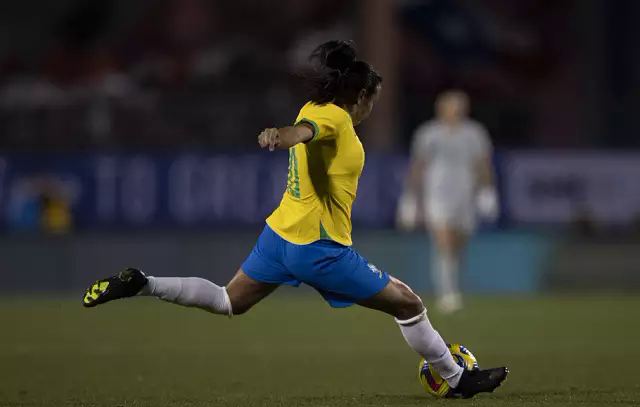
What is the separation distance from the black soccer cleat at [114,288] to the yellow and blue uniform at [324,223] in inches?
29.9

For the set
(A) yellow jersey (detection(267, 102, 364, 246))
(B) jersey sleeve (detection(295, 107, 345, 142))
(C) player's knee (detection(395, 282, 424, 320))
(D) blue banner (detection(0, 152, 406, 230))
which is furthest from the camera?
(D) blue banner (detection(0, 152, 406, 230))

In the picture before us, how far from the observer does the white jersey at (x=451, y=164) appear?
16.7 metres

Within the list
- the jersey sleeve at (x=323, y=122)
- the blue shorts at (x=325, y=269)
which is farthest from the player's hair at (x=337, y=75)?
the blue shorts at (x=325, y=269)

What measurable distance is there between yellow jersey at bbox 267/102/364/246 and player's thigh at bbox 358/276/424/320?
Result: 341 millimetres

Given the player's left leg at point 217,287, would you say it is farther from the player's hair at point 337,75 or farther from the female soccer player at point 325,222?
the player's hair at point 337,75

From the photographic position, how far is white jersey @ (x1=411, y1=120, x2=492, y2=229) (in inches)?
659

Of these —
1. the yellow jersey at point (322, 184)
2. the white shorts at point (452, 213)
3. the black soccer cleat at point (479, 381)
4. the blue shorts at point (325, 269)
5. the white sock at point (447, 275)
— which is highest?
the yellow jersey at point (322, 184)

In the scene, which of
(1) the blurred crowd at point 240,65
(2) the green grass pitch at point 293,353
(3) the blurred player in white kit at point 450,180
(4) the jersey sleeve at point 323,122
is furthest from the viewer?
(1) the blurred crowd at point 240,65

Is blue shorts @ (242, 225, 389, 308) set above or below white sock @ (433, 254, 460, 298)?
above

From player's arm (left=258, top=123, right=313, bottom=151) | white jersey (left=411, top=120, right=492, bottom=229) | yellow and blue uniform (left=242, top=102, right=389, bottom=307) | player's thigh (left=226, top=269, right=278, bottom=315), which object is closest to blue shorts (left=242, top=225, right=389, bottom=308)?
yellow and blue uniform (left=242, top=102, right=389, bottom=307)

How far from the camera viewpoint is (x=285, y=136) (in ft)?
24.9

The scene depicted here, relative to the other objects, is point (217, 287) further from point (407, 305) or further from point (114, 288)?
point (407, 305)

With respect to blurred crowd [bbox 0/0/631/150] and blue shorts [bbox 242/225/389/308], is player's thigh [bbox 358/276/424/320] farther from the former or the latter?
blurred crowd [bbox 0/0/631/150]

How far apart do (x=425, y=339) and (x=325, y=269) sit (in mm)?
786
